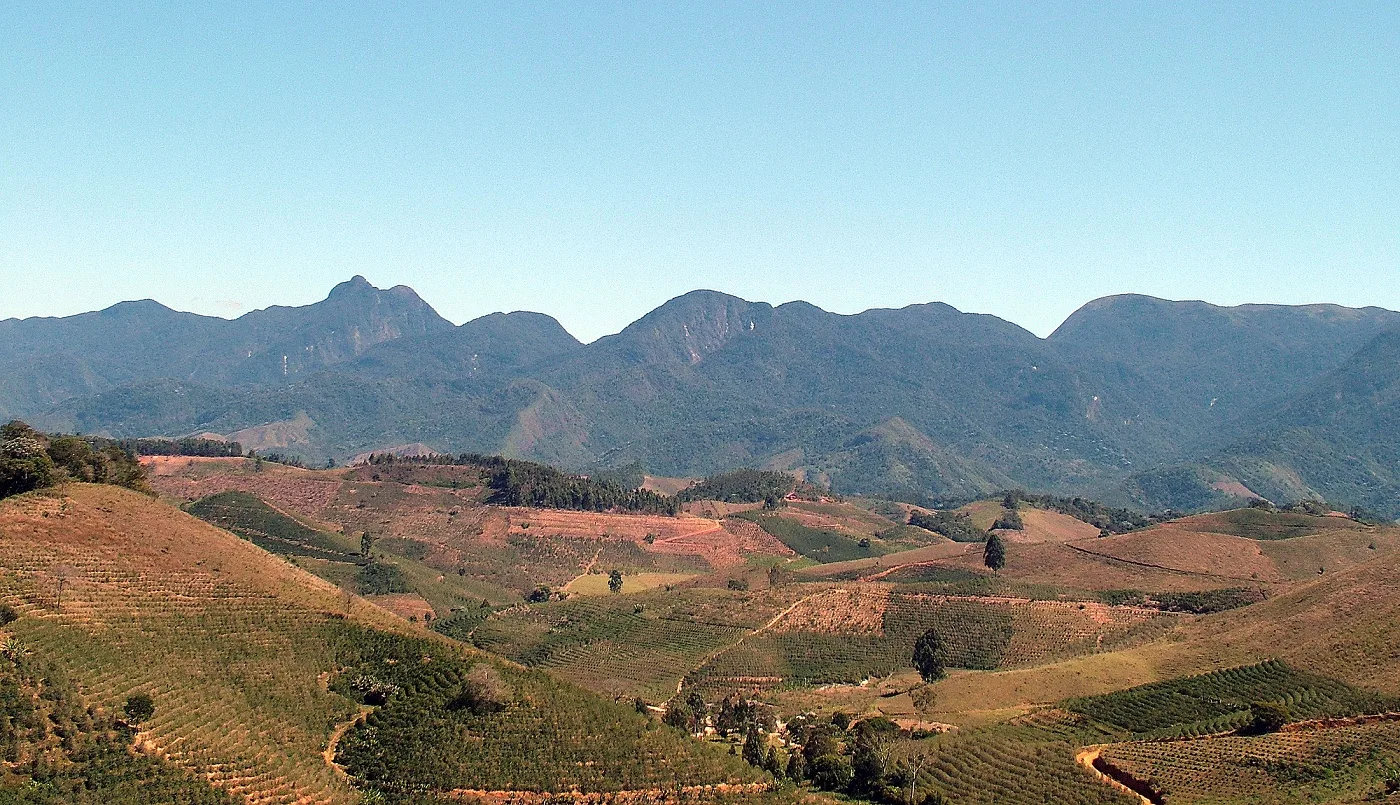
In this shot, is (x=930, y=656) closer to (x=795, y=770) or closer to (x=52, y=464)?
(x=795, y=770)

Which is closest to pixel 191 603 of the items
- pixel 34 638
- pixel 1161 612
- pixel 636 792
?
pixel 34 638

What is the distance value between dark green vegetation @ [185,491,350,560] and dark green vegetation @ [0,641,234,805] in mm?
108789

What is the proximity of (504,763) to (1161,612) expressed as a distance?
90.3 meters

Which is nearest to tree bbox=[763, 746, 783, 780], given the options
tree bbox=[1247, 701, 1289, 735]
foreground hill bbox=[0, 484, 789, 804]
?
foreground hill bbox=[0, 484, 789, 804]

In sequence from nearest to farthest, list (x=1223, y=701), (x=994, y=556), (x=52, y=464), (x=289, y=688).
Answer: (x=289, y=688) < (x=1223, y=701) < (x=52, y=464) < (x=994, y=556)

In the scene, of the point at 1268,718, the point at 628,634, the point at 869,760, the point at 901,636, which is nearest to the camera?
the point at 869,760

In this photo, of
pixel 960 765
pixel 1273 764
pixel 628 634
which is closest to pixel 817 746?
pixel 960 765

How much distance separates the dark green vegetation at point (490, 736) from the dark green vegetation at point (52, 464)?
118ft

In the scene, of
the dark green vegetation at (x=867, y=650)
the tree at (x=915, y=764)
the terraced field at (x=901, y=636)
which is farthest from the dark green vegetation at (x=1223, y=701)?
the dark green vegetation at (x=867, y=650)

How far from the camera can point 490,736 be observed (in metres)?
68.3

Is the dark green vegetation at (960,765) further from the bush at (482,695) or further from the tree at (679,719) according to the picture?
the bush at (482,695)

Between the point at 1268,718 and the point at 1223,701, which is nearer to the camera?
the point at 1268,718

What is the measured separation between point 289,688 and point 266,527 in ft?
A: 374

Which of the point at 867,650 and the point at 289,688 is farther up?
the point at 289,688
